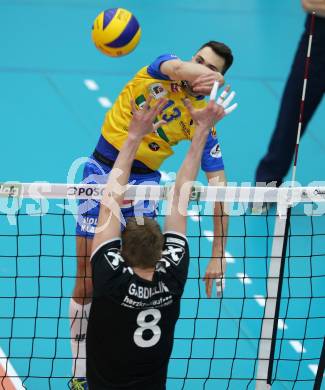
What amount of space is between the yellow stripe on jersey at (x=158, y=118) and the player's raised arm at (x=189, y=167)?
0.88 meters

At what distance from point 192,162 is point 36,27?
684cm

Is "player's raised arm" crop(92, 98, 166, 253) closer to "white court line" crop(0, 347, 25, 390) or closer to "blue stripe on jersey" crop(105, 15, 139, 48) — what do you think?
"blue stripe on jersey" crop(105, 15, 139, 48)

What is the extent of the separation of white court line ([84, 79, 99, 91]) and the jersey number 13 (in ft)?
18.6

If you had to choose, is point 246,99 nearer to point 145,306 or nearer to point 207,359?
point 207,359

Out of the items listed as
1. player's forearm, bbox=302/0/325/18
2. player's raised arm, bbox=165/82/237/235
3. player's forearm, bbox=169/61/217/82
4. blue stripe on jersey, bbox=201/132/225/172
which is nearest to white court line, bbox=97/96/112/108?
player's forearm, bbox=302/0/325/18

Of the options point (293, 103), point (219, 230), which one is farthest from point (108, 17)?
point (293, 103)

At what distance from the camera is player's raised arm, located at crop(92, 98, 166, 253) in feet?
12.9

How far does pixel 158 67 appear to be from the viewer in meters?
4.98

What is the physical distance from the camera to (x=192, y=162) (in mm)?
4191

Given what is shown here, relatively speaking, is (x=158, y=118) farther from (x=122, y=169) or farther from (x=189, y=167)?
(x=122, y=169)

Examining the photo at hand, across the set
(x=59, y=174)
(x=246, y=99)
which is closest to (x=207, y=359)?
(x=59, y=174)

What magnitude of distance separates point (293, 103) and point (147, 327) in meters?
3.98

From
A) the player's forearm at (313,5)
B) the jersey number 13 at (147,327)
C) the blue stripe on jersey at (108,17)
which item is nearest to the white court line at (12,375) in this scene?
the jersey number 13 at (147,327)

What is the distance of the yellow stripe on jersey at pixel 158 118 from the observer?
5.11m
